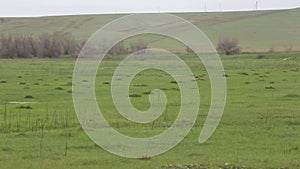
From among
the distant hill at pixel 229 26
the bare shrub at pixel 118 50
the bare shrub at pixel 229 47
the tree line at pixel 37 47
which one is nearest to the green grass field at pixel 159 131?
the bare shrub at pixel 229 47

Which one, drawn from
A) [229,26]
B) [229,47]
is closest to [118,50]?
[229,47]

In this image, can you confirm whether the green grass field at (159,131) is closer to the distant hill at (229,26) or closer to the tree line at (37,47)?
the tree line at (37,47)

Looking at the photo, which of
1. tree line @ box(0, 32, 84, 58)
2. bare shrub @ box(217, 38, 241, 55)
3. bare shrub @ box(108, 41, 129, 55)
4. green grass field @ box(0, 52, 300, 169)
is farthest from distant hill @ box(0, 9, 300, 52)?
green grass field @ box(0, 52, 300, 169)

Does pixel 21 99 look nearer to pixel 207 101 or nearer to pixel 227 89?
pixel 207 101

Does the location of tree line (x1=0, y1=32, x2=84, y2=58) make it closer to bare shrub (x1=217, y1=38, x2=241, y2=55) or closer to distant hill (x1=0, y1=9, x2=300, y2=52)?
bare shrub (x1=217, y1=38, x2=241, y2=55)

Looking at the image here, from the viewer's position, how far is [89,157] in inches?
648

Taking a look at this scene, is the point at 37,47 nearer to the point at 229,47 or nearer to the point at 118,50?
the point at 118,50

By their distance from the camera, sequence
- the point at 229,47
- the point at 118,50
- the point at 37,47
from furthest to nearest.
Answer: the point at 118,50 < the point at 37,47 < the point at 229,47

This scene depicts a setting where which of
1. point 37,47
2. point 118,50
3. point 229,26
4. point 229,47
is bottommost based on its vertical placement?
point 229,26

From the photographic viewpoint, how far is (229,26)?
5650 inches

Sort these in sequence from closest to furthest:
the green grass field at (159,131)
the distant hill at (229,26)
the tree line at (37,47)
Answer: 1. the green grass field at (159,131)
2. the tree line at (37,47)
3. the distant hill at (229,26)

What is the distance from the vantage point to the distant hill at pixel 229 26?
128 meters

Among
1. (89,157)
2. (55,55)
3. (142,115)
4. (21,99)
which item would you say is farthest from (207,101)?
(55,55)

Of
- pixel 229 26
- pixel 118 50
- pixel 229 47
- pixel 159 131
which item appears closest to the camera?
pixel 159 131
